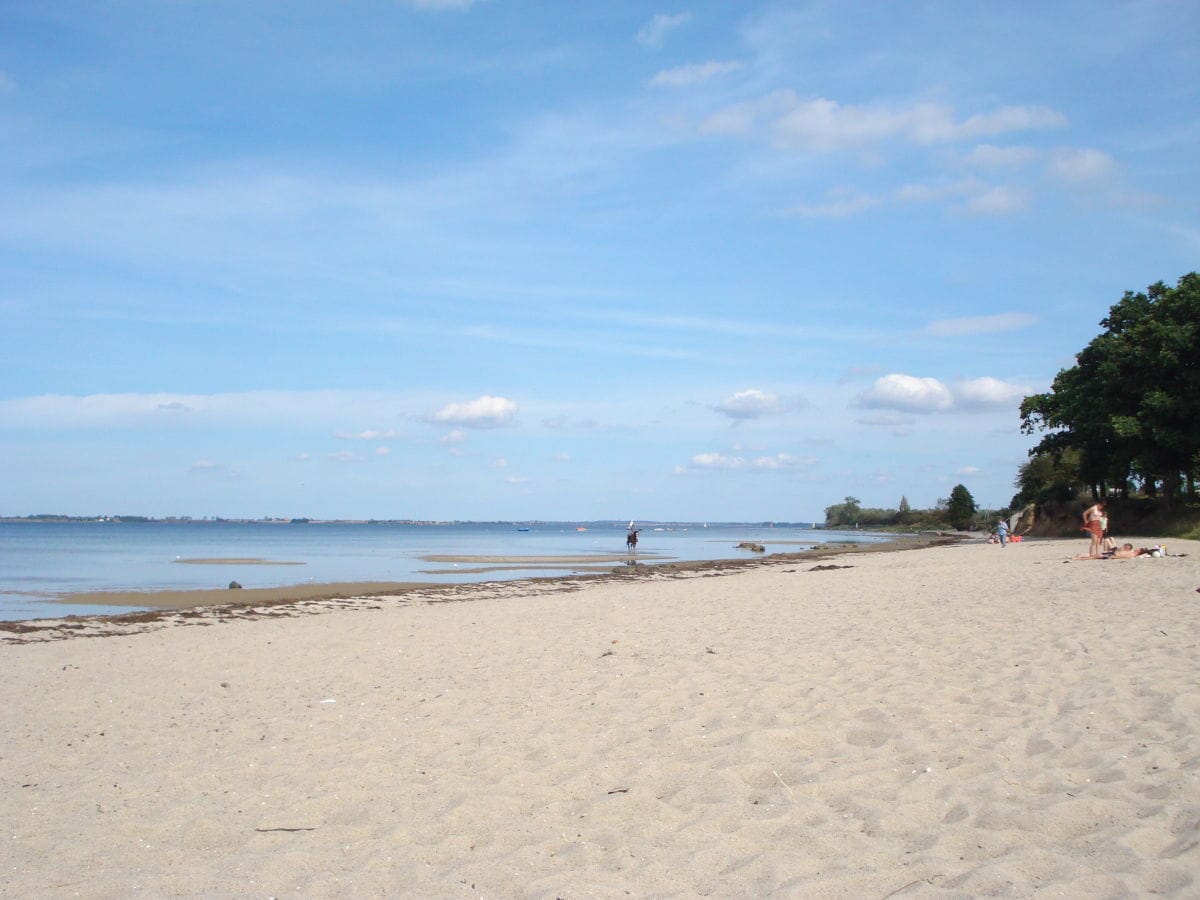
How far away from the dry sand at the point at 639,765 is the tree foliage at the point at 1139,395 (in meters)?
25.1

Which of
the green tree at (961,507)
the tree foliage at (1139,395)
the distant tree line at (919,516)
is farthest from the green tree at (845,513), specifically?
the tree foliage at (1139,395)

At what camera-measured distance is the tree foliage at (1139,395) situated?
1253 inches

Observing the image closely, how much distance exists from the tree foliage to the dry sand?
25126 millimetres

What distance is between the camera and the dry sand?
166 inches

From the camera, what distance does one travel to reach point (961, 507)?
8238 cm

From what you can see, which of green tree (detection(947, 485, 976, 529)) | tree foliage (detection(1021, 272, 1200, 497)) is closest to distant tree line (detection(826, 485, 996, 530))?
green tree (detection(947, 485, 976, 529))

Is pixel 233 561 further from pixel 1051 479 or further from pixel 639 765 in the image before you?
pixel 1051 479

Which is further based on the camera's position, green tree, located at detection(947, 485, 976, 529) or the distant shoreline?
green tree, located at detection(947, 485, 976, 529)

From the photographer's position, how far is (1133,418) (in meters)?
33.2

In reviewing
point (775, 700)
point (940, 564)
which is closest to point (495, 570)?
point (940, 564)

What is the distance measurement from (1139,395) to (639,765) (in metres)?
35.8

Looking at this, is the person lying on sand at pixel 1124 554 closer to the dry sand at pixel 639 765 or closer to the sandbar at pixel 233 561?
the dry sand at pixel 639 765

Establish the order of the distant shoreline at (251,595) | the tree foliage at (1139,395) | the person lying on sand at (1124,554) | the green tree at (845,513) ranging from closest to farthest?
the distant shoreline at (251,595), the person lying on sand at (1124,554), the tree foliage at (1139,395), the green tree at (845,513)

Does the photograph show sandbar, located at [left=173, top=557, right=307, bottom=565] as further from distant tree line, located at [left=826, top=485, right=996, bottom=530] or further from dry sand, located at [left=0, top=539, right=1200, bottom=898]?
distant tree line, located at [left=826, top=485, right=996, bottom=530]
